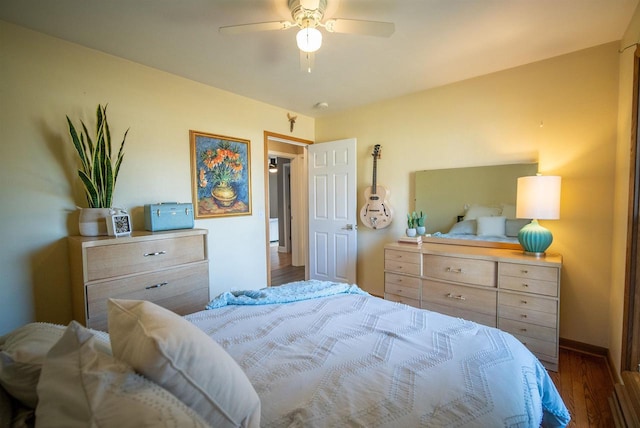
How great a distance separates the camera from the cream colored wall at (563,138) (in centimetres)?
218

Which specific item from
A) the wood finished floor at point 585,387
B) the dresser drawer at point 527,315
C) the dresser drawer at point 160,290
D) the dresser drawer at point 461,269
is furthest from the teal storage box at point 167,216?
the wood finished floor at point 585,387

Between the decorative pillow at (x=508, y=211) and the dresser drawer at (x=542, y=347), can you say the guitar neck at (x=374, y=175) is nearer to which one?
Answer: the decorative pillow at (x=508, y=211)

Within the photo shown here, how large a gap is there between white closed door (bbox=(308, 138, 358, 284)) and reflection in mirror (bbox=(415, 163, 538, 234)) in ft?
2.82

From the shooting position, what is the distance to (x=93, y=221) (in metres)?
2.02

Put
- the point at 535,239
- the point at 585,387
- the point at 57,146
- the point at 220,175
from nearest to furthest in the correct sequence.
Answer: the point at 585,387 → the point at 57,146 → the point at 535,239 → the point at 220,175

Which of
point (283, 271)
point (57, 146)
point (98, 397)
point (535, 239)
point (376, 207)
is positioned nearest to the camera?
point (98, 397)

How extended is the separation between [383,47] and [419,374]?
2.17 meters

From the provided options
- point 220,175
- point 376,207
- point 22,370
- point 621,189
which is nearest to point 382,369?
point 22,370

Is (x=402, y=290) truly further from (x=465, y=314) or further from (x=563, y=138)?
(x=563, y=138)

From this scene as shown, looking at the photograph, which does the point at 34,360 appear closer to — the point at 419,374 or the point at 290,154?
the point at 419,374

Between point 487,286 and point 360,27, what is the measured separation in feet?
7.07

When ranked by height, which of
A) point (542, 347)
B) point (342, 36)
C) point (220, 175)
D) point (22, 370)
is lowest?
point (542, 347)

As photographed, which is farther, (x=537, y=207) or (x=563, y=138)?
(x=563, y=138)

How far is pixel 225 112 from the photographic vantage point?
3000 millimetres
